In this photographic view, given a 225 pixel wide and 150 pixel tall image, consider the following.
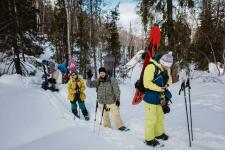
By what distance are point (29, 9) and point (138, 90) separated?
1575 centimetres

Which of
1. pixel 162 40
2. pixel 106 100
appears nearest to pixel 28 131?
pixel 106 100

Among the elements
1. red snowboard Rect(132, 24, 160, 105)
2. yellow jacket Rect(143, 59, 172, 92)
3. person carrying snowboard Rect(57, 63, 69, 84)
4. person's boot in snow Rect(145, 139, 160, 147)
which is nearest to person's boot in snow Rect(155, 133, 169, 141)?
person's boot in snow Rect(145, 139, 160, 147)

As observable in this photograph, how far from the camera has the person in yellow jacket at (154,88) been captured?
6871mm

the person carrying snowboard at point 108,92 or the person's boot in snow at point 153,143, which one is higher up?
the person carrying snowboard at point 108,92

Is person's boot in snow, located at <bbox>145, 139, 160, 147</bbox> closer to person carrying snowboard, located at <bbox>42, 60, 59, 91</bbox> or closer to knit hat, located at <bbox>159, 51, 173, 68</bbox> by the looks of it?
knit hat, located at <bbox>159, 51, 173, 68</bbox>

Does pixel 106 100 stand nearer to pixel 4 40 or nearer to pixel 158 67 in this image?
pixel 158 67

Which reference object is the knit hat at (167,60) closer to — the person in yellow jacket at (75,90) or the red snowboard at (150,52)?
the red snowboard at (150,52)

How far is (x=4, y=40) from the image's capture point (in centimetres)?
1920

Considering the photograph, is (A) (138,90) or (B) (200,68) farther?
(B) (200,68)

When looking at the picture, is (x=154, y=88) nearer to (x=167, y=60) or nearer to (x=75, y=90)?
(x=167, y=60)

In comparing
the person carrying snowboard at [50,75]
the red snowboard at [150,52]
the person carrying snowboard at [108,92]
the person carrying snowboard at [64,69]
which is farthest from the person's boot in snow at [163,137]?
the person carrying snowboard at [64,69]

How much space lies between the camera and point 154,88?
6.84 meters

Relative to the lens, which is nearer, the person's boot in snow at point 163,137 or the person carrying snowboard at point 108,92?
the person's boot in snow at point 163,137

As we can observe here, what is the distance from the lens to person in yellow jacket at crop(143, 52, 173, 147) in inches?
271
